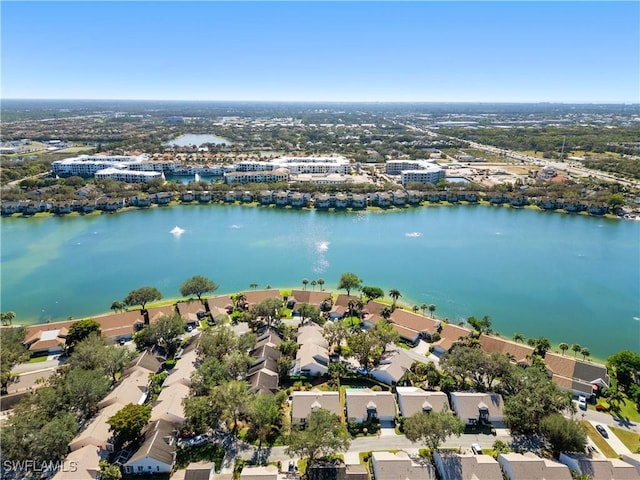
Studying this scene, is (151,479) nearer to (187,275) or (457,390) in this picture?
(457,390)

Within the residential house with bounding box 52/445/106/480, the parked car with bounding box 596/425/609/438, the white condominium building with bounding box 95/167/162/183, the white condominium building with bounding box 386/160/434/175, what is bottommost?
the parked car with bounding box 596/425/609/438

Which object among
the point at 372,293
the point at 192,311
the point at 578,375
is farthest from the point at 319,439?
the point at 192,311

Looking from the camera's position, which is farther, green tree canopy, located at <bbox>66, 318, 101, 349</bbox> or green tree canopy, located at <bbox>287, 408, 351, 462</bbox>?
green tree canopy, located at <bbox>66, 318, 101, 349</bbox>

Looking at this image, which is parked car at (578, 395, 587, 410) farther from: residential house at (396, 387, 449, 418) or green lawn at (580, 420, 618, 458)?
residential house at (396, 387, 449, 418)

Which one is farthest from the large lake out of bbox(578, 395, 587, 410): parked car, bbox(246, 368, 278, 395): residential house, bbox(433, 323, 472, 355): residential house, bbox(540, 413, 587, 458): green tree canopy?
bbox(246, 368, 278, 395): residential house

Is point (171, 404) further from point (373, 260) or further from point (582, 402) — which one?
point (373, 260)
